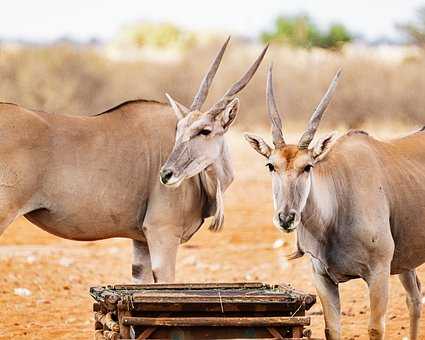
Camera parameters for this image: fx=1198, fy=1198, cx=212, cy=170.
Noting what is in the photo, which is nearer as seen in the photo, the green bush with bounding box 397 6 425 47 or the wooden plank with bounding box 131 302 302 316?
the wooden plank with bounding box 131 302 302 316

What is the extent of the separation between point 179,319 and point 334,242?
5.74 ft

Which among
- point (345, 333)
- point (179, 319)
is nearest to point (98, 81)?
point (345, 333)

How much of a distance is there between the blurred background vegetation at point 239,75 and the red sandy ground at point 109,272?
14.5 metres

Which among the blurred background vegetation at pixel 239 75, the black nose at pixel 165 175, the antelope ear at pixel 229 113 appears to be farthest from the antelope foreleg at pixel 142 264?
the blurred background vegetation at pixel 239 75

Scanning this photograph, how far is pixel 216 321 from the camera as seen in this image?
21.7 ft

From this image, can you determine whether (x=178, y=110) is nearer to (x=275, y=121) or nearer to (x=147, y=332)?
(x=275, y=121)

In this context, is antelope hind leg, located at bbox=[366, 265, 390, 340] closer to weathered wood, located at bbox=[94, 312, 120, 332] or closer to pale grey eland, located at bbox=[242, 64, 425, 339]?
pale grey eland, located at bbox=[242, 64, 425, 339]

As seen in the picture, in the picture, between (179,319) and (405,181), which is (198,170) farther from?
(179,319)

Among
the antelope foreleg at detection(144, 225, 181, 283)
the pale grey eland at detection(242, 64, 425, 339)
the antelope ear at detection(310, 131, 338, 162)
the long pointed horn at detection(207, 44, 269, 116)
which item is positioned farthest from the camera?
the long pointed horn at detection(207, 44, 269, 116)

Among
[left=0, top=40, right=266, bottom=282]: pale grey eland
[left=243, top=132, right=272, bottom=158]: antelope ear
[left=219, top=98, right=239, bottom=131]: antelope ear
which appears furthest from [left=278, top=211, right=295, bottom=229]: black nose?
[left=219, top=98, right=239, bottom=131]: antelope ear

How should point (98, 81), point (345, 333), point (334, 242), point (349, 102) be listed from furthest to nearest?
point (98, 81)
point (349, 102)
point (345, 333)
point (334, 242)

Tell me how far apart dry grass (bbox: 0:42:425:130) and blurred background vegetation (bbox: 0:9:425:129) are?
0.03 metres

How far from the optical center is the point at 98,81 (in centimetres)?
3622

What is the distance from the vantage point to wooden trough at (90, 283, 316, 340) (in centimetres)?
659
